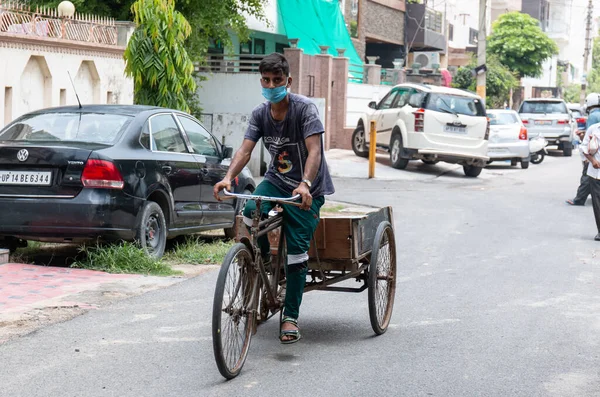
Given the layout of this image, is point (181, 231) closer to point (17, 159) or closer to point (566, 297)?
point (17, 159)

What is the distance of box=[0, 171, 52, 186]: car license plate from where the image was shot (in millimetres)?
8953

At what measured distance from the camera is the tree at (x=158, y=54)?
15.9 metres

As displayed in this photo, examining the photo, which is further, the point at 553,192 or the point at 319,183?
the point at 553,192

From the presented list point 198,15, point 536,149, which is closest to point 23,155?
point 198,15

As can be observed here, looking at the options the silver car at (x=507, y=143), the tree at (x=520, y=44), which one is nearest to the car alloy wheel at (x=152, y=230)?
the silver car at (x=507, y=143)

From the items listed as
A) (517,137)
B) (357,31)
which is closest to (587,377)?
(517,137)

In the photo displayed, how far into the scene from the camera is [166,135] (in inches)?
Answer: 404

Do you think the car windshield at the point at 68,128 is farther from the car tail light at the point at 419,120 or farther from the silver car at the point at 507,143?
the silver car at the point at 507,143

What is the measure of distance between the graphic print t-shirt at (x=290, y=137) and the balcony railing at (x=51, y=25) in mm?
8304

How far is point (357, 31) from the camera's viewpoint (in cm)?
3688

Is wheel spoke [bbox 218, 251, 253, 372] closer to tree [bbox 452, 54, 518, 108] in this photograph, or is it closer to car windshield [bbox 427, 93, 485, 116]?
car windshield [bbox 427, 93, 485, 116]

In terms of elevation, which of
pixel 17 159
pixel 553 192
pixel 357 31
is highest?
pixel 357 31

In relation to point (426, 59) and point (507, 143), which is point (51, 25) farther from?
point (426, 59)

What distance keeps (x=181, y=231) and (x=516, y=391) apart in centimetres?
555
